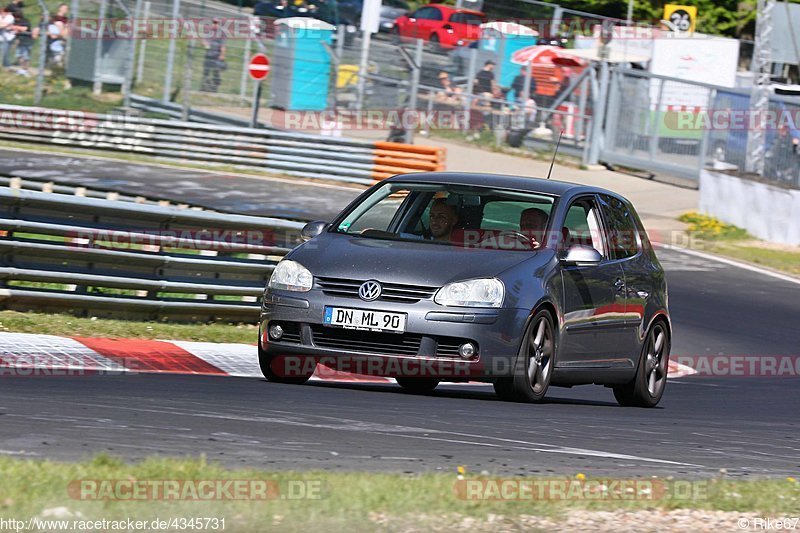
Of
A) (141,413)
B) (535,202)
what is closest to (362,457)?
(141,413)

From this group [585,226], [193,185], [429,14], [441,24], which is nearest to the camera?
[585,226]

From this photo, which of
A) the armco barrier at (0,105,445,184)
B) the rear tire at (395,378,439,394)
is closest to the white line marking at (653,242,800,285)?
the armco barrier at (0,105,445,184)

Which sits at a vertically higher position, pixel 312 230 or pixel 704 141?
pixel 704 141

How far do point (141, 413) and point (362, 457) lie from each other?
133 centimetres

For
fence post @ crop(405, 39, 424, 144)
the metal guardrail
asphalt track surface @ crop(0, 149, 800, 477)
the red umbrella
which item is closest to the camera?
asphalt track surface @ crop(0, 149, 800, 477)

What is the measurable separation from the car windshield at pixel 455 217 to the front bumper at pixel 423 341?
0.77 meters

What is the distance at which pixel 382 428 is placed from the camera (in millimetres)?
7145

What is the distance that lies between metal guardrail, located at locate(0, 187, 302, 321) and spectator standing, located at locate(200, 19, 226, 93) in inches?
693

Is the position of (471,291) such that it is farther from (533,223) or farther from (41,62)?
(41,62)

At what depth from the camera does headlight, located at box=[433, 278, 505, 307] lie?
27.5 ft

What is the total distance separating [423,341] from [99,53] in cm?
2403

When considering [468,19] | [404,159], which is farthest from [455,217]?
[468,19]

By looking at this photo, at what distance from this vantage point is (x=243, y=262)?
12352 millimetres

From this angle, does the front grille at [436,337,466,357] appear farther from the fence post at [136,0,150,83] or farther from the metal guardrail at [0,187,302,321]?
the fence post at [136,0,150,83]
